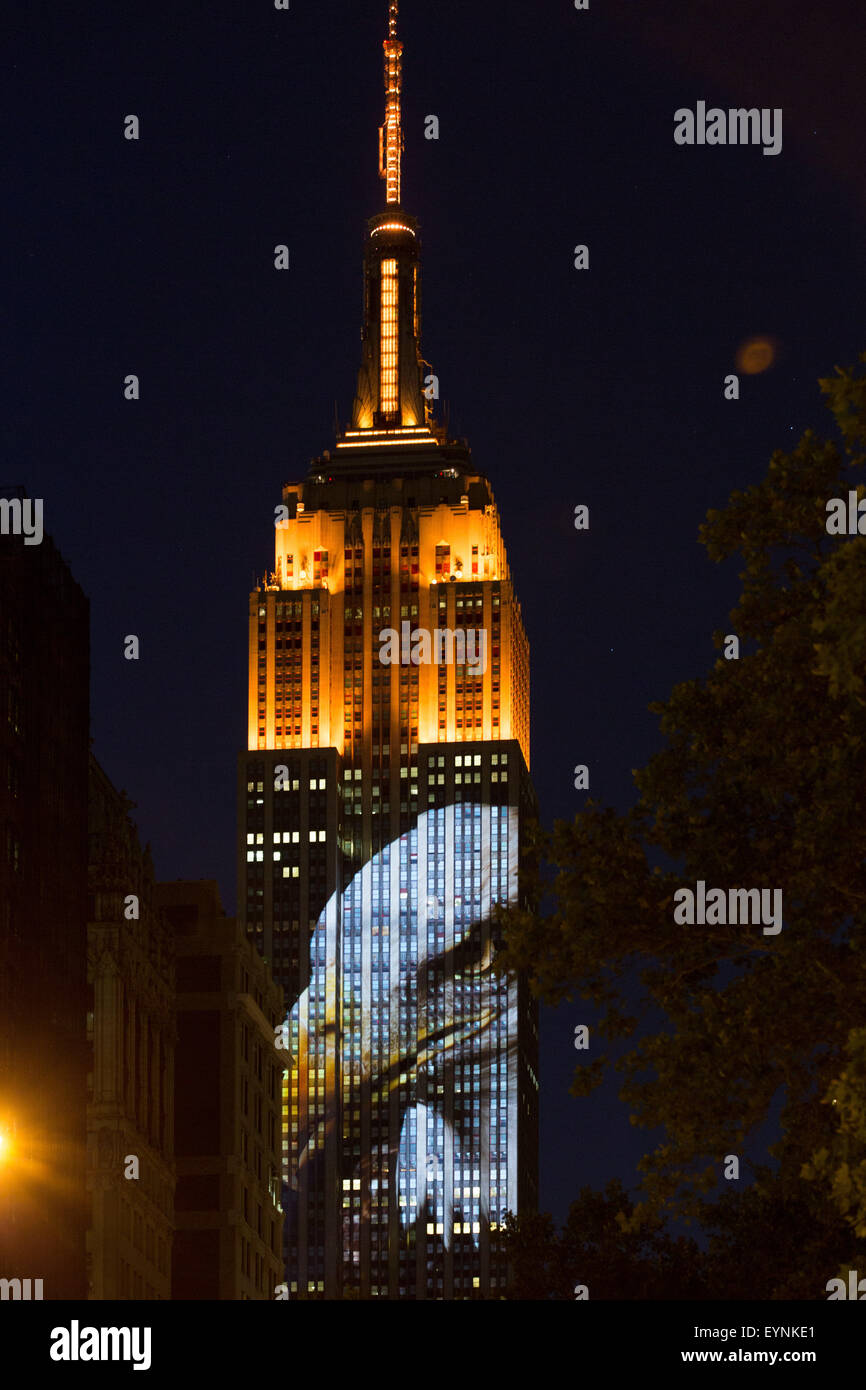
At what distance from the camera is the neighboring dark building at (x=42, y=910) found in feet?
333

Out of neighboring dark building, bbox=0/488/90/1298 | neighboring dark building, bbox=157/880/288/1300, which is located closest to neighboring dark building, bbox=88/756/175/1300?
neighboring dark building, bbox=157/880/288/1300

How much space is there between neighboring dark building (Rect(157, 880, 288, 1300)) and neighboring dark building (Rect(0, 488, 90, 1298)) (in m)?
44.9

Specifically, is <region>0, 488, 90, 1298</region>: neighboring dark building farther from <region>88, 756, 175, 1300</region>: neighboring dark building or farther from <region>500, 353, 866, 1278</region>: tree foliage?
<region>500, 353, 866, 1278</region>: tree foliage

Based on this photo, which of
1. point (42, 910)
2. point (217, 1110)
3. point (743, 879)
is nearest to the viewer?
point (743, 879)

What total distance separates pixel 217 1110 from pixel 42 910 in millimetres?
57589

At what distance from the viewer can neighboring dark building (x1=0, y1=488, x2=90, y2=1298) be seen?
333ft

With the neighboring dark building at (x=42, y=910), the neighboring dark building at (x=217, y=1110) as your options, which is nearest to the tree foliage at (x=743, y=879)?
the neighboring dark building at (x=42, y=910)

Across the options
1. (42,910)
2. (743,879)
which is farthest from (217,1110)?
(743,879)

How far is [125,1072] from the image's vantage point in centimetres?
13712

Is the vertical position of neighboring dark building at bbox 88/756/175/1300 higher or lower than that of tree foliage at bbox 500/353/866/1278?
higher

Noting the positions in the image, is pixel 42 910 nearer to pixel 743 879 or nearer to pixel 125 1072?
pixel 125 1072
